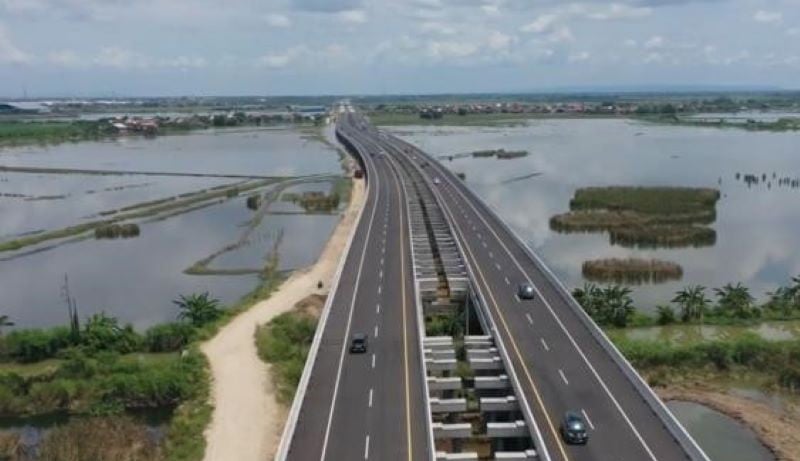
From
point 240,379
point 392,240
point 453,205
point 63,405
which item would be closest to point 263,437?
point 240,379

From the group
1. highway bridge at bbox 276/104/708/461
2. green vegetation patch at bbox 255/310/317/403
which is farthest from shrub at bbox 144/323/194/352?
highway bridge at bbox 276/104/708/461

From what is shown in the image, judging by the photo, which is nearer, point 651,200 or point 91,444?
point 91,444

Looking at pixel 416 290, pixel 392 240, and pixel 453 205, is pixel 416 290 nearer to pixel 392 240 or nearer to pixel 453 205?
pixel 392 240

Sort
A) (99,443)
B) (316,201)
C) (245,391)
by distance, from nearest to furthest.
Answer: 1. (99,443)
2. (245,391)
3. (316,201)

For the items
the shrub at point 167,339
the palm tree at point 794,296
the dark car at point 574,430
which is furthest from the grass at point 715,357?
the shrub at point 167,339

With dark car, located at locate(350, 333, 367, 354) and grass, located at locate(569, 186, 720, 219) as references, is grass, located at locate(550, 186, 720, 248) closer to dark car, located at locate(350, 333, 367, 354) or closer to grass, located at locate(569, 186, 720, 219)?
grass, located at locate(569, 186, 720, 219)

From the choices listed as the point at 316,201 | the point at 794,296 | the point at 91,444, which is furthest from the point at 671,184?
the point at 91,444

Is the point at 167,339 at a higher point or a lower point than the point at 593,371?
lower

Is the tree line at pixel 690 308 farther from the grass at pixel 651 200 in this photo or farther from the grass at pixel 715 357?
the grass at pixel 651 200

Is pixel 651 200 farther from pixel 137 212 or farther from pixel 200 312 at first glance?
pixel 137 212
